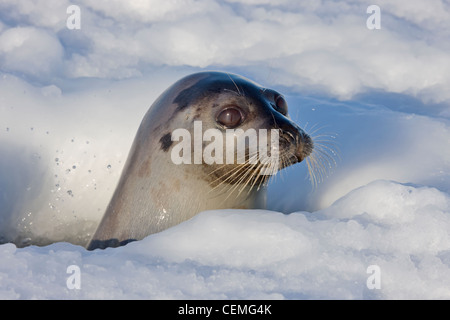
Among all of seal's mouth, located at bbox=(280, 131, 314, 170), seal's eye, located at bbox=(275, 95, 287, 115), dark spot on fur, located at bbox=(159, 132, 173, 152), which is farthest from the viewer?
seal's eye, located at bbox=(275, 95, 287, 115)

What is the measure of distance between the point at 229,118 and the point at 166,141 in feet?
1.30

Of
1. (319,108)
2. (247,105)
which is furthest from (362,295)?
(319,108)

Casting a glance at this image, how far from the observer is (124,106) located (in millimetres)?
4867

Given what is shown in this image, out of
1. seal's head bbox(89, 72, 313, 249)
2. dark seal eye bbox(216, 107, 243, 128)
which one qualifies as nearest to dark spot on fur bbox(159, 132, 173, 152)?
seal's head bbox(89, 72, 313, 249)

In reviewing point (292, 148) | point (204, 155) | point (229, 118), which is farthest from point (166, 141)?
point (292, 148)

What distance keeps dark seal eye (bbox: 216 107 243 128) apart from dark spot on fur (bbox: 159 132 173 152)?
0.30m

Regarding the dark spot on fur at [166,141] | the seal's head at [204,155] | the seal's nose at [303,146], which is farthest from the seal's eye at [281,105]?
the dark spot on fur at [166,141]

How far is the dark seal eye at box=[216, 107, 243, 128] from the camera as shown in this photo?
306cm

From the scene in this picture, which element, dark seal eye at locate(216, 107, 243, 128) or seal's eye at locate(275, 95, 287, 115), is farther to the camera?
seal's eye at locate(275, 95, 287, 115)

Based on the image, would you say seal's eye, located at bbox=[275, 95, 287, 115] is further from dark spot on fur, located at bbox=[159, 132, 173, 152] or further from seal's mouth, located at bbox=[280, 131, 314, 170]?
dark spot on fur, located at bbox=[159, 132, 173, 152]

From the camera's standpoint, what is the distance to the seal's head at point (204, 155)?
302 cm

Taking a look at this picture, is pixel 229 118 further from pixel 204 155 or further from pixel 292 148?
pixel 292 148

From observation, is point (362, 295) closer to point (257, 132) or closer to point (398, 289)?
point (398, 289)
